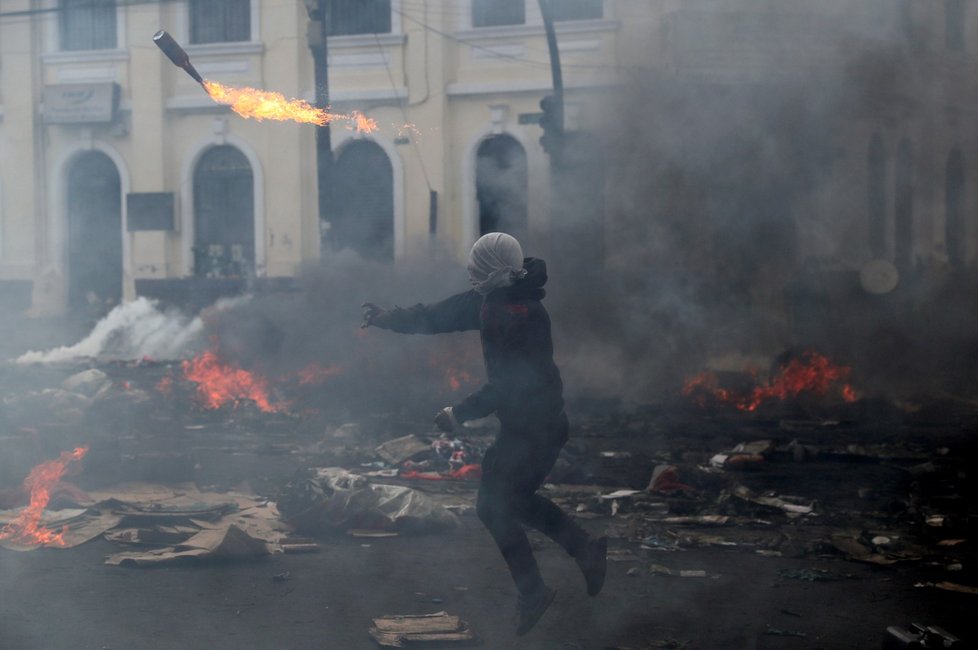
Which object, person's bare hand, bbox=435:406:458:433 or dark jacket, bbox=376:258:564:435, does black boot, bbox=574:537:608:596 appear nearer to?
dark jacket, bbox=376:258:564:435

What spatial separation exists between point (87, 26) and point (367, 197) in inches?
262

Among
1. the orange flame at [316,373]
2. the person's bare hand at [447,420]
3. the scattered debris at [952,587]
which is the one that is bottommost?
the scattered debris at [952,587]

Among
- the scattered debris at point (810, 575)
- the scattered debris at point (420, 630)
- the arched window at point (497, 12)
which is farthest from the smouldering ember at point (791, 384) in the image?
the scattered debris at point (420, 630)

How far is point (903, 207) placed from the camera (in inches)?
674

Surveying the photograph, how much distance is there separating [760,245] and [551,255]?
3.10 metres

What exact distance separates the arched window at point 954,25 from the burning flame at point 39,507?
12636 mm

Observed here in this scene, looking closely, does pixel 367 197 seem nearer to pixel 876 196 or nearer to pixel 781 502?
pixel 876 196

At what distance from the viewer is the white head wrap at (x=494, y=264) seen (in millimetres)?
4727

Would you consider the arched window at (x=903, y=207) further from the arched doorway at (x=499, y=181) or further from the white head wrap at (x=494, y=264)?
the white head wrap at (x=494, y=264)

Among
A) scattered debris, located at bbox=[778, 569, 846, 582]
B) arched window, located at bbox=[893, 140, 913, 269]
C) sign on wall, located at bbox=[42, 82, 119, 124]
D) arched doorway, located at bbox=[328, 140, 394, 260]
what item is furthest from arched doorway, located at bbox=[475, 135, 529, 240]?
scattered debris, located at bbox=[778, 569, 846, 582]

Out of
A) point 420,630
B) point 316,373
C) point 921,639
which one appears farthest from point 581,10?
point 921,639

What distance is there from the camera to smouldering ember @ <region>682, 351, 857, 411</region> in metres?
13.7

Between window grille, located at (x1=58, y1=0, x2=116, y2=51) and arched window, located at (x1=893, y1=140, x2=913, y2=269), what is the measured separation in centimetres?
1465

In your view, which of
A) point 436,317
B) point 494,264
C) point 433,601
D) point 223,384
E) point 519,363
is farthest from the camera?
point 223,384
